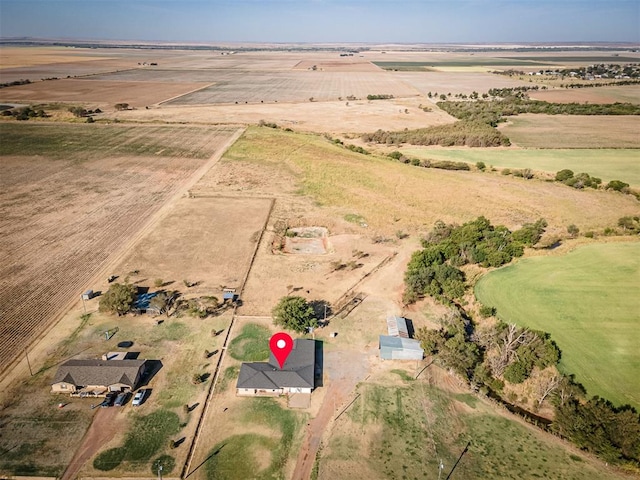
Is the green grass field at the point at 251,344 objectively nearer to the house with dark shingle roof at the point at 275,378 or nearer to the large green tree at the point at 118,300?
the house with dark shingle roof at the point at 275,378

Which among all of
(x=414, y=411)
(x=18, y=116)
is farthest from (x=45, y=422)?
(x=18, y=116)

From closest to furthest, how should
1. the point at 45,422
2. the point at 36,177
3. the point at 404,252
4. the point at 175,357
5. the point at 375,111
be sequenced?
1. the point at 45,422
2. the point at 175,357
3. the point at 404,252
4. the point at 36,177
5. the point at 375,111

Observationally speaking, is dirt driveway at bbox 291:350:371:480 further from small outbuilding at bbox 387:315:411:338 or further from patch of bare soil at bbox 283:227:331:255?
patch of bare soil at bbox 283:227:331:255

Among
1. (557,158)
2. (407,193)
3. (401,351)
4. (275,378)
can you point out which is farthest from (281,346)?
(557,158)

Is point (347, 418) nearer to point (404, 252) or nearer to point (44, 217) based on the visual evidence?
point (404, 252)

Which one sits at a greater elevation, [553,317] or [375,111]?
[375,111]

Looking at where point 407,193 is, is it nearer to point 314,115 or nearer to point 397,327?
point 397,327
